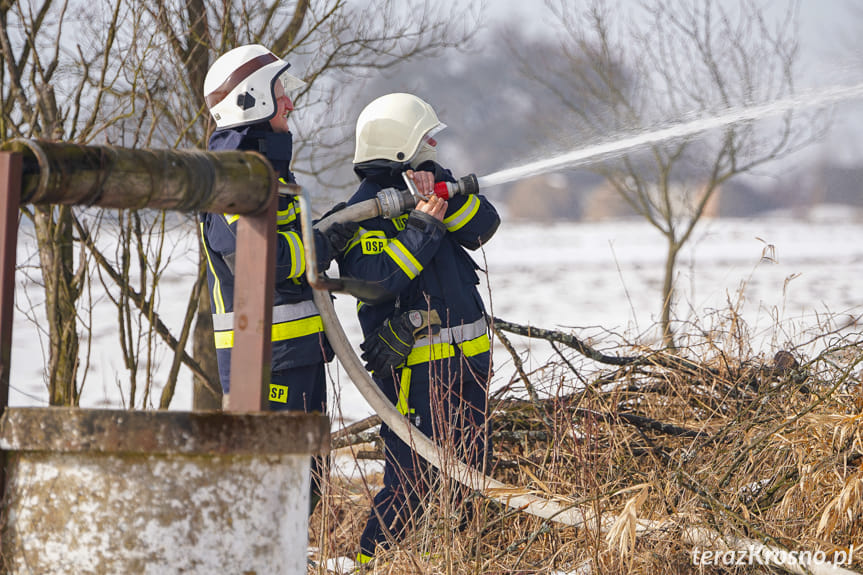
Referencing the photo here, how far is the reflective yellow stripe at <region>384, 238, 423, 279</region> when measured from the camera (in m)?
3.48

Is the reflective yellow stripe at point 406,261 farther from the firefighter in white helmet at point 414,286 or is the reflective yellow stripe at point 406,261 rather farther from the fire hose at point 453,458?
the fire hose at point 453,458

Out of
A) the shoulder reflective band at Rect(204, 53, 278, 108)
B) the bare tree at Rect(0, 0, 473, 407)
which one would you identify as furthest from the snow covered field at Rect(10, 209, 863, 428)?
the shoulder reflective band at Rect(204, 53, 278, 108)

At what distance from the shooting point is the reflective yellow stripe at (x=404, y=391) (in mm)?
3709

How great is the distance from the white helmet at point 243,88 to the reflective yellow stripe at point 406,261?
69 centimetres

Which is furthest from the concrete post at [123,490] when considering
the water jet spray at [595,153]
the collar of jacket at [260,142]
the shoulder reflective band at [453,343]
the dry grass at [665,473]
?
the water jet spray at [595,153]

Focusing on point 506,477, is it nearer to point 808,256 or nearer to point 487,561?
point 487,561

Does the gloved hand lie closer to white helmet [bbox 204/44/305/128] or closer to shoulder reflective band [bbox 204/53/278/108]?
white helmet [bbox 204/44/305/128]

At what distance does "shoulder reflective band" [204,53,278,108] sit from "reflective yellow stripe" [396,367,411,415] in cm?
129

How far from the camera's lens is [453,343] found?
3637 millimetres

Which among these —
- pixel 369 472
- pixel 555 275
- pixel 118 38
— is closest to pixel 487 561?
pixel 369 472

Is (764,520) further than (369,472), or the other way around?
(369,472)

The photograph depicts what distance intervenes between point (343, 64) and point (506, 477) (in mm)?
3124

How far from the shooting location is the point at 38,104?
468 centimetres

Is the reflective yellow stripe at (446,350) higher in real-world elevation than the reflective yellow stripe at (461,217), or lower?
lower
